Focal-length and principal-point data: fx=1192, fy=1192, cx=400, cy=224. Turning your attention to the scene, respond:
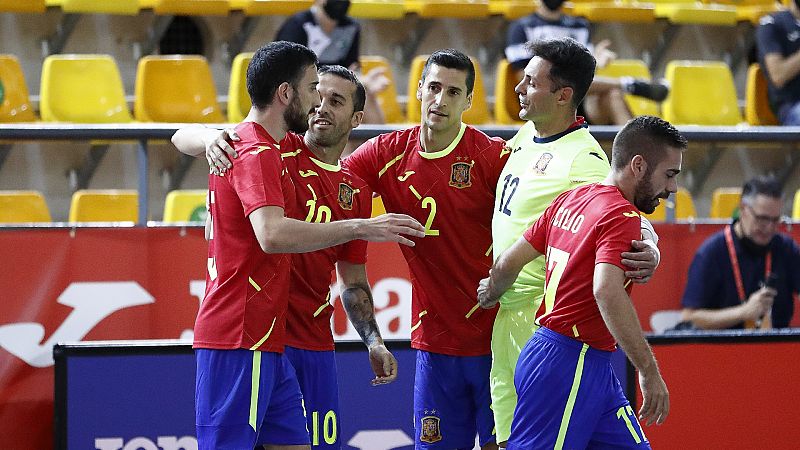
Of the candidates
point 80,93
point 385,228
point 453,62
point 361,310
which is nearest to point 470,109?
point 80,93

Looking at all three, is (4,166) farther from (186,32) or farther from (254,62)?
(254,62)

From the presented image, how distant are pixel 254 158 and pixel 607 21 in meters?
7.92

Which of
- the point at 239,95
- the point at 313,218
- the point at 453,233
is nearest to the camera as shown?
the point at 313,218

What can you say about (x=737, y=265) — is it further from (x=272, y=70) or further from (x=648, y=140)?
(x=272, y=70)

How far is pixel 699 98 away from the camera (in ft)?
35.0

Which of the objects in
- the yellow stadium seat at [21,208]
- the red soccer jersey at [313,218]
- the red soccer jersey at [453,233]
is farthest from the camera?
the yellow stadium seat at [21,208]

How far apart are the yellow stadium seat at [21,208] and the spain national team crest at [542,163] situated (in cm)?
384

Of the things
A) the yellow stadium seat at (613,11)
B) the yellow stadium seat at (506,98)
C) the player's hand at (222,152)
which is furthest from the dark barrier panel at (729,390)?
the yellow stadium seat at (613,11)

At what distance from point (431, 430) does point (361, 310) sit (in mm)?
714

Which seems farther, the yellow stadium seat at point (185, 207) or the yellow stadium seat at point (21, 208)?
the yellow stadium seat at point (185, 207)

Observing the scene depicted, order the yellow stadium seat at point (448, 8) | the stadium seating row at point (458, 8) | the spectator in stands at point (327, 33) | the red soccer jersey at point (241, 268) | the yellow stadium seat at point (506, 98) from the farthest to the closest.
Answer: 1. the yellow stadium seat at point (448, 8)
2. the stadium seating row at point (458, 8)
3. the yellow stadium seat at point (506, 98)
4. the spectator in stands at point (327, 33)
5. the red soccer jersey at point (241, 268)

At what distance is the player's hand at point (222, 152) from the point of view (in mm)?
4434

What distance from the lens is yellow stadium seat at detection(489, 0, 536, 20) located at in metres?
11.1

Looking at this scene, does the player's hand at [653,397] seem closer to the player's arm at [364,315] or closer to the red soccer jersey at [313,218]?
the player's arm at [364,315]
